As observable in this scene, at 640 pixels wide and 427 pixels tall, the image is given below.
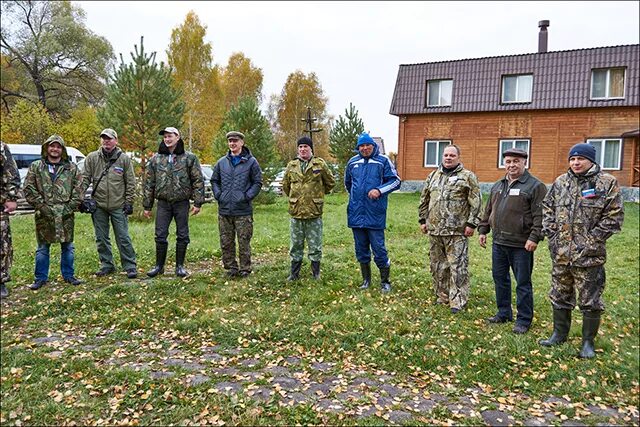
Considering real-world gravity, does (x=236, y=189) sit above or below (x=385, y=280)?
above

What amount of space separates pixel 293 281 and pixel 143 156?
7432 mm

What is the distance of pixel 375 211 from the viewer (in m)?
6.23

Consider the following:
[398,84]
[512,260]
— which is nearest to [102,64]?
[398,84]

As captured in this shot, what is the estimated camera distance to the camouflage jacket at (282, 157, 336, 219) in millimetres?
6664

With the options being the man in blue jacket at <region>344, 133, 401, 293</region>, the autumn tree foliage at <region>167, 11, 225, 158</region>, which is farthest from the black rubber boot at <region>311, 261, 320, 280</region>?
the autumn tree foliage at <region>167, 11, 225, 158</region>

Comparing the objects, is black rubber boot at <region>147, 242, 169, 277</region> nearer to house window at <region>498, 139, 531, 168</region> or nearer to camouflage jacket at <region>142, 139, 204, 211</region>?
camouflage jacket at <region>142, 139, 204, 211</region>

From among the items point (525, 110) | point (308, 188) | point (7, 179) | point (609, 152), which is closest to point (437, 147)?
point (525, 110)

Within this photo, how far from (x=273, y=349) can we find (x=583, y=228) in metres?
3.03

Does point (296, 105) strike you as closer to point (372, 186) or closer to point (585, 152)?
point (372, 186)

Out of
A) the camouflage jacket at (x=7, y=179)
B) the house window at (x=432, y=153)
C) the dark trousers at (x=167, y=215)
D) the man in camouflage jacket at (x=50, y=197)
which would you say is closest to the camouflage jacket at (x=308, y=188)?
the dark trousers at (x=167, y=215)

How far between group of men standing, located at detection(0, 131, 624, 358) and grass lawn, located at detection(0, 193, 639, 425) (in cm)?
37

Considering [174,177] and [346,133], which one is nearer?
[174,177]

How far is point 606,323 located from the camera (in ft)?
18.8

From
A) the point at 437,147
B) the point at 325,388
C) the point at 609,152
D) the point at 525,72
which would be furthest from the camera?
the point at 437,147
